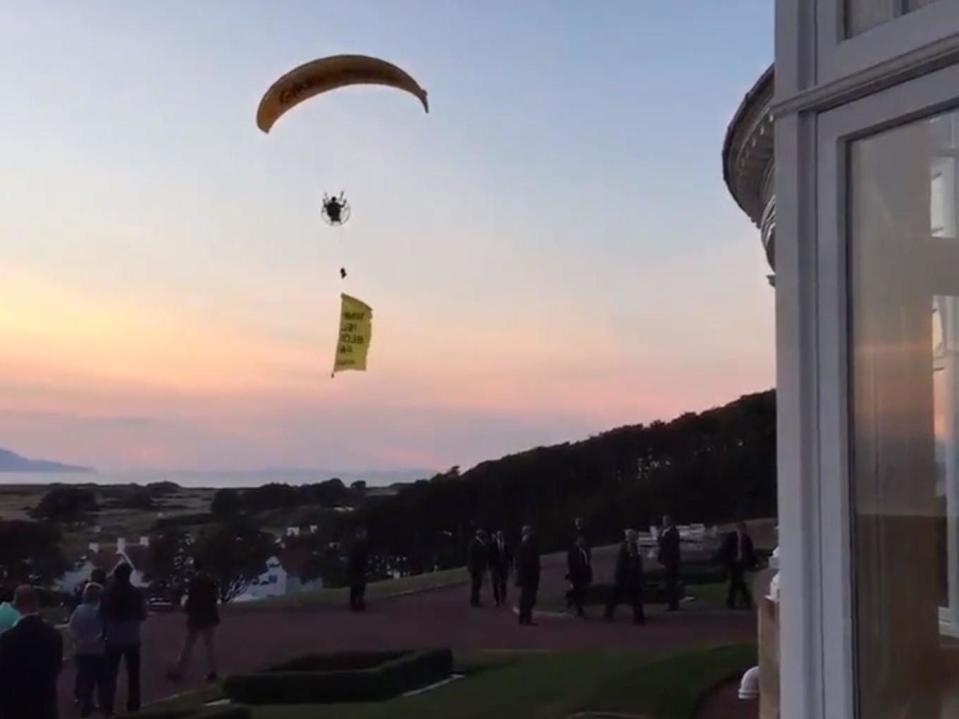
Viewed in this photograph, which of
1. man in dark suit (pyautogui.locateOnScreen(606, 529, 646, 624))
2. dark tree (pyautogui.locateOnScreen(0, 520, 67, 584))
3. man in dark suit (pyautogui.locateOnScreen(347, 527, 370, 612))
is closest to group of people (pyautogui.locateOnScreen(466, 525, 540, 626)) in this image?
man in dark suit (pyautogui.locateOnScreen(606, 529, 646, 624))

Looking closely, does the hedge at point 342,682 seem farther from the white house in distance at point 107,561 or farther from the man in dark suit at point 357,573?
the man in dark suit at point 357,573

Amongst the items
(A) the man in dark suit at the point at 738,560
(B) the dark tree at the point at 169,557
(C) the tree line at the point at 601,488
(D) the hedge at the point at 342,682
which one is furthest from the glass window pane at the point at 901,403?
(C) the tree line at the point at 601,488

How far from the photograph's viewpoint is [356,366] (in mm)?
7949

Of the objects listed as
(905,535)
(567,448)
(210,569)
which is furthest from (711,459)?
(905,535)

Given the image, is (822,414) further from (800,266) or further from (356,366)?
(356,366)

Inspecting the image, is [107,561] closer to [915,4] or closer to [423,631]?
[423,631]

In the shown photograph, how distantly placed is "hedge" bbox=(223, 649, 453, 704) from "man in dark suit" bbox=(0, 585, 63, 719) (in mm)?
5440

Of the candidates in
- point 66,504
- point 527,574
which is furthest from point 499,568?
A: point 66,504

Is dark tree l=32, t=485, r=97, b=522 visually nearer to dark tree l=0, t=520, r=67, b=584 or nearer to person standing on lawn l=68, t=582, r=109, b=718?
dark tree l=0, t=520, r=67, b=584

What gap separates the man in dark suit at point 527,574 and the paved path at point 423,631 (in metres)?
0.21

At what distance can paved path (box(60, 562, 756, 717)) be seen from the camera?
12789 millimetres

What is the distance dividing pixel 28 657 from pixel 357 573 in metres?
10.0

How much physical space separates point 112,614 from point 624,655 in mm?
5214

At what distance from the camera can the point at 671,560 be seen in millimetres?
15023
